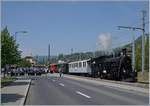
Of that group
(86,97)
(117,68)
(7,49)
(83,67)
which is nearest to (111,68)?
(117,68)

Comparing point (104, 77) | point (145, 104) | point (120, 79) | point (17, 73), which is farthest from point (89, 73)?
point (145, 104)

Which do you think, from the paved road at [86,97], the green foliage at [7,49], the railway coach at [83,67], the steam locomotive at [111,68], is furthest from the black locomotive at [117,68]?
the paved road at [86,97]

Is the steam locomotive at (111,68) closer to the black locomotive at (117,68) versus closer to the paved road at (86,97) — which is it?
the black locomotive at (117,68)

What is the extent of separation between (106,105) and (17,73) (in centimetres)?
6898

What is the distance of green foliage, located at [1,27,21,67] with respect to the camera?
45.7 metres

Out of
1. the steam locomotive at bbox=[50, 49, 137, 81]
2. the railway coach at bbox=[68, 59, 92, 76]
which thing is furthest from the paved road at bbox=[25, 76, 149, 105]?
the railway coach at bbox=[68, 59, 92, 76]

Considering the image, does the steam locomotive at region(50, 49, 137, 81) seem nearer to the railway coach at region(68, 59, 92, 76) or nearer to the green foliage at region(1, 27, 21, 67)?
the railway coach at region(68, 59, 92, 76)

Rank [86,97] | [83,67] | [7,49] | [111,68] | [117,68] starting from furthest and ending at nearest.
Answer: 1. [83,67]
2. [111,68]
3. [117,68]
4. [7,49]
5. [86,97]

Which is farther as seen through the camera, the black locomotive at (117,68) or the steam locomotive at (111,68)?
the steam locomotive at (111,68)

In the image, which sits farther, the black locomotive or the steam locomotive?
the steam locomotive

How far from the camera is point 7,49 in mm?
47312

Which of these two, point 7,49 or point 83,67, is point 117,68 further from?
point 83,67

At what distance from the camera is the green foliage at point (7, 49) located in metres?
45.7

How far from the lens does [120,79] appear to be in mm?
49312
